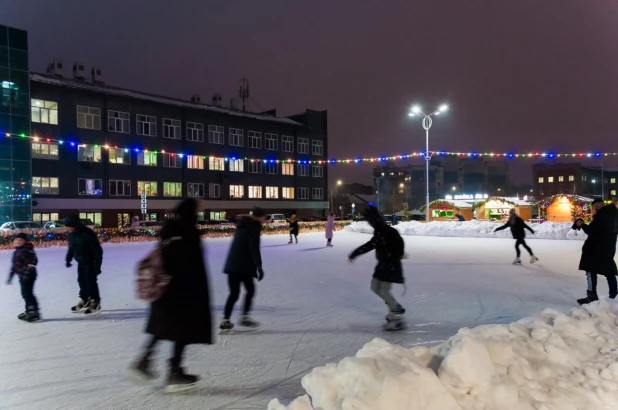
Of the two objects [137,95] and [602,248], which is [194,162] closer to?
[137,95]

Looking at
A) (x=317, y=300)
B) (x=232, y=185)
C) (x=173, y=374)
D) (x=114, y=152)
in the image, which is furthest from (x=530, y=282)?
(x=232, y=185)

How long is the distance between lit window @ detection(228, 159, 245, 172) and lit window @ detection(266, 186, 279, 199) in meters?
3.98

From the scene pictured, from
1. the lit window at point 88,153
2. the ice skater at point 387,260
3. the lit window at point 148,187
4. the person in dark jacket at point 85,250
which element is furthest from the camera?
the lit window at point 148,187

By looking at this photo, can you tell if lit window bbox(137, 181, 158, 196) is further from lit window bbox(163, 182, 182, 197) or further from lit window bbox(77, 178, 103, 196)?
lit window bbox(77, 178, 103, 196)

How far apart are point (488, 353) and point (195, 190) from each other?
1652 inches

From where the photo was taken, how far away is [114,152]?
37.9 m

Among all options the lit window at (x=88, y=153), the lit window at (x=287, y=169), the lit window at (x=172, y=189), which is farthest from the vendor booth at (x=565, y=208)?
the lit window at (x=88, y=153)

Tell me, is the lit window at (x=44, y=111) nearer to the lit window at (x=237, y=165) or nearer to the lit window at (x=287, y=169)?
the lit window at (x=237, y=165)

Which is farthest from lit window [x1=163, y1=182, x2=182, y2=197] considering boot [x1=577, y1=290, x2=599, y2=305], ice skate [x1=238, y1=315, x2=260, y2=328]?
boot [x1=577, y1=290, x2=599, y2=305]

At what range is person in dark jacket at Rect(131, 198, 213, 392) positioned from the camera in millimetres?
3768

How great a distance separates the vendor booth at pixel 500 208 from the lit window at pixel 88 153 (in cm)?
3126

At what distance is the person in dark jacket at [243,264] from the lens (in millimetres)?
5773

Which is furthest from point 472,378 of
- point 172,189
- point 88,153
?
point 172,189

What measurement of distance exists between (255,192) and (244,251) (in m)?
42.8
